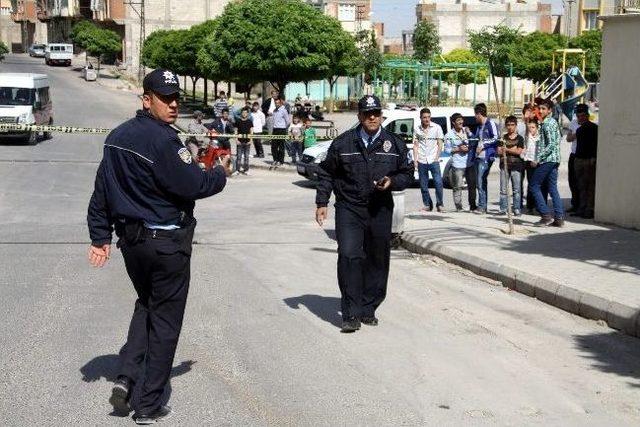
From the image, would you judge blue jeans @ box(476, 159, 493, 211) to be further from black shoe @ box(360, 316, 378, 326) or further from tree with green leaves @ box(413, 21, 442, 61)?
tree with green leaves @ box(413, 21, 442, 61)

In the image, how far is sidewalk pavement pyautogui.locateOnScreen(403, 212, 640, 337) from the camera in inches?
400

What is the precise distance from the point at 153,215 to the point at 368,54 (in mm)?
52465

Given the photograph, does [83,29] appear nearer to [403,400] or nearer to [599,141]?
[599,141]

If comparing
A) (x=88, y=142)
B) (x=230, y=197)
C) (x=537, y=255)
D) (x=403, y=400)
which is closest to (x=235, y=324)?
(x=403, y=400)

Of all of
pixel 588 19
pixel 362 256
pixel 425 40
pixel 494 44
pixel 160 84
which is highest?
pixel 588 19

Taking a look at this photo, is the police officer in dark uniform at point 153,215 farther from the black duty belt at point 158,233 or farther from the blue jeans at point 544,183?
the blue jeans at point 544,183

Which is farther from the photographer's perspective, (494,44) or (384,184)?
(494,44)

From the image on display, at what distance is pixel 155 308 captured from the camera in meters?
6.47

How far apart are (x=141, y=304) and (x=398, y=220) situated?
27.4 feet

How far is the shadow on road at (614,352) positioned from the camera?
801 centimetres

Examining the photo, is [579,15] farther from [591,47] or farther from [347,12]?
[347,12]

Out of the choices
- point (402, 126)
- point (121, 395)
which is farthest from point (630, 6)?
point (121, 395)

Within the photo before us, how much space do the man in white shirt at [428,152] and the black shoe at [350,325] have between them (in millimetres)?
9826

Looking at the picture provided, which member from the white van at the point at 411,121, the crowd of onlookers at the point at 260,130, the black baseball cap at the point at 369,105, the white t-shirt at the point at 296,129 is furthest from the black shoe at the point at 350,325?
the white t-shirt at the point at 296,129
